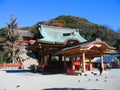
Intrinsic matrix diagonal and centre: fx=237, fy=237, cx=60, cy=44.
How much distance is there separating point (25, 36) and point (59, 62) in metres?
33.3

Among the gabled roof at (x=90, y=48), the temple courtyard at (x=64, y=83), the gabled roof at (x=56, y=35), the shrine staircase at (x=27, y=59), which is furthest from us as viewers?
the shrine staircase at (x=27, y=59)

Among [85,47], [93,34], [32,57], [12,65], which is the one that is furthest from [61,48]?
[93,34]

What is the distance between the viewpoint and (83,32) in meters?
55.0

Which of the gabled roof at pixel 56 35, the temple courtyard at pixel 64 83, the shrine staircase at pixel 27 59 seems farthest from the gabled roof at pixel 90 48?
the shrine staircase at pixel 27 59

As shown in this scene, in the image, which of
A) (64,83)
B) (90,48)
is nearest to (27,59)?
(90,48)

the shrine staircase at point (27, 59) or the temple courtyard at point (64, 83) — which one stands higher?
the shrine staircase at point (27, 59)

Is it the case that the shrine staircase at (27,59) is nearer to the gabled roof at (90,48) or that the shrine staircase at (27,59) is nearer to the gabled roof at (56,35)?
the gabled roof at (56,35)

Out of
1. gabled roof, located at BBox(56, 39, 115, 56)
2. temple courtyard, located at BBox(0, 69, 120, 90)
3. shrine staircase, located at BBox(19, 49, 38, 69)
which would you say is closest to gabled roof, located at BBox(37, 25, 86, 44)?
gabled roof, located at BBox(56, 39, 115, 56)

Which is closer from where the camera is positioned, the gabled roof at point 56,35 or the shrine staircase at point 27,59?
the gabled roof at point 56,35

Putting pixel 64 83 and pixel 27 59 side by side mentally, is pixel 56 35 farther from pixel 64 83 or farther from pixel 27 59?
pixel 64 83

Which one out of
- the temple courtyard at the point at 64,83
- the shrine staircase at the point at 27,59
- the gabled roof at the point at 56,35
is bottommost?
the temple courtyard at the point at 64,83

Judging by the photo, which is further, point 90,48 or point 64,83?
point 90,48

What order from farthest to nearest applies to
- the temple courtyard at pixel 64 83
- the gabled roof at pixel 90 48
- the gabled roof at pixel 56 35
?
the gabled roof at pixel 56 35 → the gabled roof at pixel 90 48 → the temple courtyard at pixel 64 83

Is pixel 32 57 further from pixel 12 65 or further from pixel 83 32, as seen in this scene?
pixel 83 32
